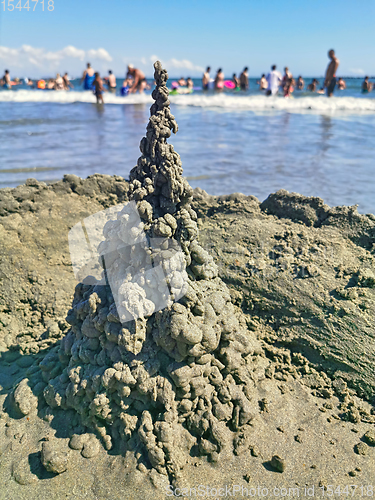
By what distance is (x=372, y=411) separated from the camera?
2262 millimetres

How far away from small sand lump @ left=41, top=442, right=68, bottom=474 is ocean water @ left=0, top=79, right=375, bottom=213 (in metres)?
5.07

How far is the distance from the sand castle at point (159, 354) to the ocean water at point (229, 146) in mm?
4299

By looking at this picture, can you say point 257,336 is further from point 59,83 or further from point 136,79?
point 59,83

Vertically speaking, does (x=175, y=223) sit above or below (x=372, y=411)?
above

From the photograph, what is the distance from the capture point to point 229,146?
9992mm

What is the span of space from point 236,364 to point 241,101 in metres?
19.9

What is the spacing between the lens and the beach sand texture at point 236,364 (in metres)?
1.91

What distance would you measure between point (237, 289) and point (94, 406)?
4.25 feet

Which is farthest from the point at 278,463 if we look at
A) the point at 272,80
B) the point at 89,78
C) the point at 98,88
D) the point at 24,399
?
the point at 89,78

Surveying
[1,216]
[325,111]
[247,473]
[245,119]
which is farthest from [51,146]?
[325,111]

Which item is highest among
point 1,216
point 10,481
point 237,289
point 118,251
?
point 118,251

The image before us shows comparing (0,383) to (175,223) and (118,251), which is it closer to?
(118,251)

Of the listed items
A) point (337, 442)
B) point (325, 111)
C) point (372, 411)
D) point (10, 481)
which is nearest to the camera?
point (10, 481)

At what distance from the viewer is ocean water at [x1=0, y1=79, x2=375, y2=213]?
7.04 meters
